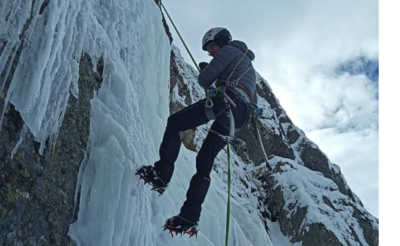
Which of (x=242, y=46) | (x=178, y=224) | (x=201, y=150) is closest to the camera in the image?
(x=178, y=224)

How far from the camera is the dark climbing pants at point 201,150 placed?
3734 millimetres

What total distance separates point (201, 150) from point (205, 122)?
0.89 feet

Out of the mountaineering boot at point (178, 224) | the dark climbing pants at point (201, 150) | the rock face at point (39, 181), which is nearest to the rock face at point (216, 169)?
the rock face at point (39, 181)

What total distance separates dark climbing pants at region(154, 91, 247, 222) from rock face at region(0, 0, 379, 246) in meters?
0.41

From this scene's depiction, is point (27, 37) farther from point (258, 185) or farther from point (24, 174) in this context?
point (258, 185)

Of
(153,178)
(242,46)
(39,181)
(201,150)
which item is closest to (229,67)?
(242,46)

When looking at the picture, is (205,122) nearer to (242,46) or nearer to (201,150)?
(201,150)

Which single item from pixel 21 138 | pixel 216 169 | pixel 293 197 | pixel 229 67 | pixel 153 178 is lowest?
pixel 21 138

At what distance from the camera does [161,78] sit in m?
7.13

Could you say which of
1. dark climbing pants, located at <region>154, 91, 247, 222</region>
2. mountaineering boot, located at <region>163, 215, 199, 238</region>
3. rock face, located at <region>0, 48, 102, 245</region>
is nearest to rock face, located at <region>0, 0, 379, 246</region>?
rock face, located at <region>0, 48, 102, 245</region>

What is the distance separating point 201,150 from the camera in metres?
3.90

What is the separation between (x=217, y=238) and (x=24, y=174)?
15.7 feet

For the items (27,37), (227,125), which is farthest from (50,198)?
(227,125)

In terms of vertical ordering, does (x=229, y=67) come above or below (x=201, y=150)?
above
